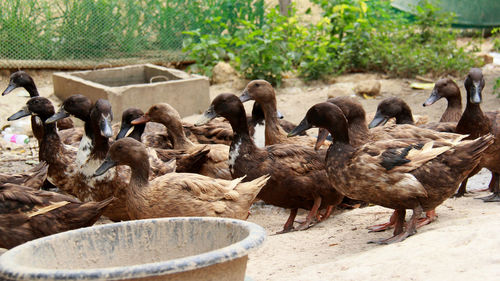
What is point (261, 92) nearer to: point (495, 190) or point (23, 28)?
point (495, 190)

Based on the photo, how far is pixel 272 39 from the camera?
37.6ft

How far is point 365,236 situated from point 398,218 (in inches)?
15.3

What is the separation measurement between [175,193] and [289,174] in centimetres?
116

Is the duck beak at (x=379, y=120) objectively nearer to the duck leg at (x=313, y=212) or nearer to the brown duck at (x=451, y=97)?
the brown duck at (x=451, y=97)

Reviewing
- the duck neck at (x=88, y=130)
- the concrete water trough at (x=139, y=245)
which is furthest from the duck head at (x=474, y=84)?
the concrete water trough at (x=139, y=245)

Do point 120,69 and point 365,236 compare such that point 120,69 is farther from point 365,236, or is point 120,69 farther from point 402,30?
point 365,236

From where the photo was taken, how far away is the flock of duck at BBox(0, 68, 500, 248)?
495 centimetres

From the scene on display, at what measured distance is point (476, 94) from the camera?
6.65 meters

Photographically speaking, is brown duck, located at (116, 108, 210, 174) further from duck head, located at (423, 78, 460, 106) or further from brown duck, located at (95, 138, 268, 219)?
duck head, located at (423, 78, 460, 106)

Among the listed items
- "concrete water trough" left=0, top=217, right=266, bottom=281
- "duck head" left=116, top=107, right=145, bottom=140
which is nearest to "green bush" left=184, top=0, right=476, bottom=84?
"duck head" left=116, top=107, right=145, bottom=140

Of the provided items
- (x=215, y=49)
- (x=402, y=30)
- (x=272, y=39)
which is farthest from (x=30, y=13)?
(x=402, y=30)

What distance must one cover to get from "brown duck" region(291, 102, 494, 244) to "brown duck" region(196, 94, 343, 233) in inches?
35.7

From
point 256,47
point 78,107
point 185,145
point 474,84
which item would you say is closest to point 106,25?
point 256,47

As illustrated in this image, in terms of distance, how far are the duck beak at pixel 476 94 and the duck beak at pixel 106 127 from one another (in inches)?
141
